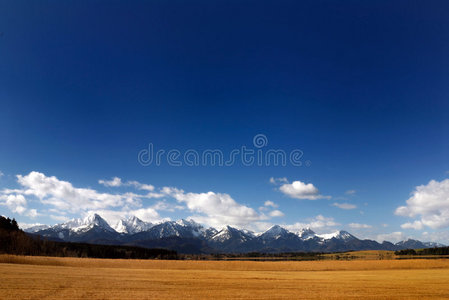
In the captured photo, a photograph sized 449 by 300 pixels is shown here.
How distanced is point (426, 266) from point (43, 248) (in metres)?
153

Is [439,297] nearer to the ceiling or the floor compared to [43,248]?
nearer to the ceiling

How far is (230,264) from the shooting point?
296ft

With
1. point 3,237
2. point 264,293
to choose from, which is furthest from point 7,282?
point 3,237

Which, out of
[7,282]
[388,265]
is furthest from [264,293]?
[388,265]

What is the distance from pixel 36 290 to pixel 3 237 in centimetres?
12902

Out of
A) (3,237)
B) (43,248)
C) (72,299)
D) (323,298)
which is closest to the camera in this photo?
(72,299)

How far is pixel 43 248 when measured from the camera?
133 metres

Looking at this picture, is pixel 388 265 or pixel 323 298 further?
pixel 388 265

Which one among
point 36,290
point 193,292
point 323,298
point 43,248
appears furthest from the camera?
point 43,248

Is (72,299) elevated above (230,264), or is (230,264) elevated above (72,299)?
(72,299)

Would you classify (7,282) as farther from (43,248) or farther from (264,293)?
(43,248)

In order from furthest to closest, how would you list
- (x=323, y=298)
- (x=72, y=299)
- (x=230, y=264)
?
(x=230, y=264) < (x=323, y=298) < (x=72, y=299)

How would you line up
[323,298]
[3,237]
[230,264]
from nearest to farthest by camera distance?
[323,298] < [230,264] < [3,237]

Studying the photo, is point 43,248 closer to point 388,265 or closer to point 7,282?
point 7,282
